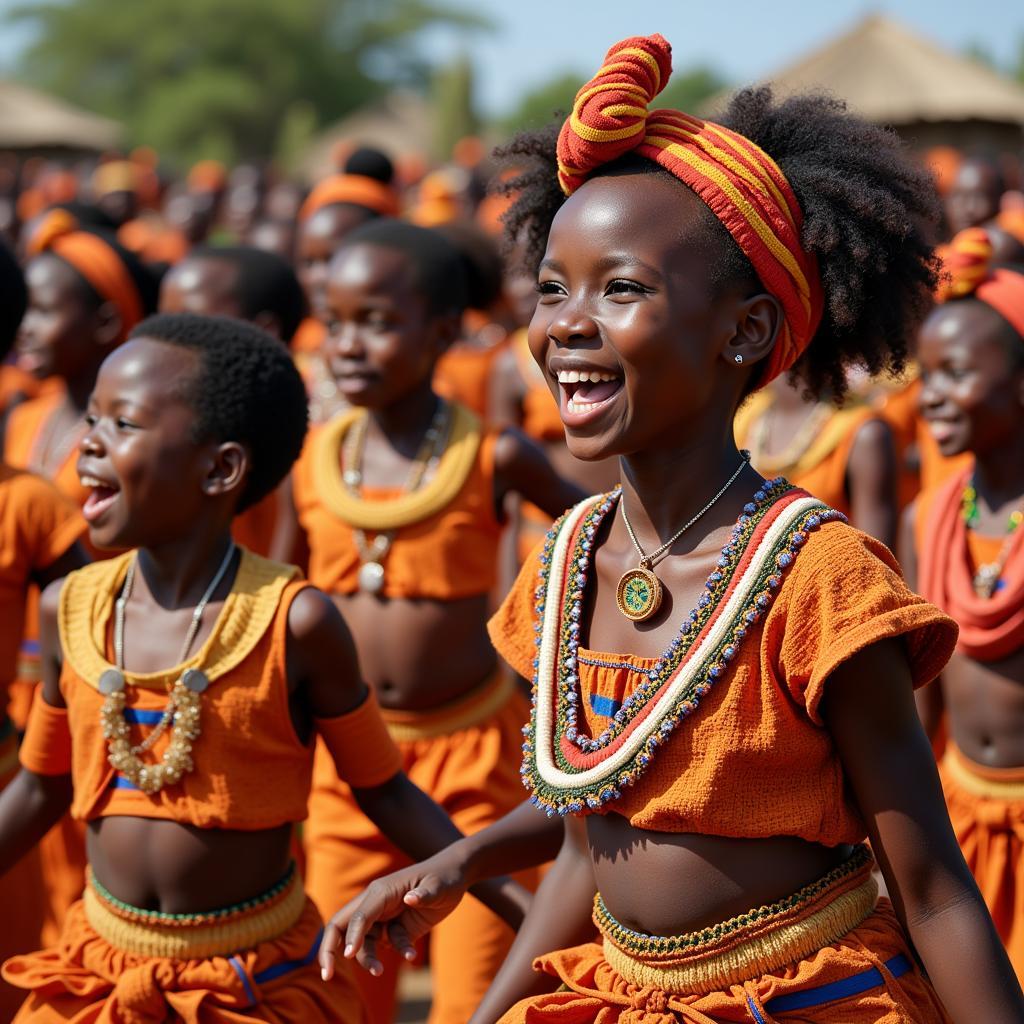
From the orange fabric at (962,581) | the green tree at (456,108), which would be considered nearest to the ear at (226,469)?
the orange fabric at (962,581)

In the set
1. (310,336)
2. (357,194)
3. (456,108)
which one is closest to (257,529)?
(357,194)

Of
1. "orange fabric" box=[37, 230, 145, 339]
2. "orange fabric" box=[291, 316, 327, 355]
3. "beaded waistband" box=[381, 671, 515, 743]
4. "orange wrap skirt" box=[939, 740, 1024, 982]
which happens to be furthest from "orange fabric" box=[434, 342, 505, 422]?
"orange wrap skirt" box=[939, 740, 1024, 982]

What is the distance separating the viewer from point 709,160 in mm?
2369

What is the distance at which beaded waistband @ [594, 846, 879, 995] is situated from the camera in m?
2.29

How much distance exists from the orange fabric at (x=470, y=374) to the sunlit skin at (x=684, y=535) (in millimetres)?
5706

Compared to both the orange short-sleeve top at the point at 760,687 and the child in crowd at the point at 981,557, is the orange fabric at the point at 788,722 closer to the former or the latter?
the orange short-sleeve top at the point at 760,687

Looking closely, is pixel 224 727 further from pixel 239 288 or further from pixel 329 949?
pixel 239 288

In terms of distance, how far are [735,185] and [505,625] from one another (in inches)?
34.0

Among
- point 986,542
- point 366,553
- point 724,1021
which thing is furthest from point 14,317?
point 724,1021

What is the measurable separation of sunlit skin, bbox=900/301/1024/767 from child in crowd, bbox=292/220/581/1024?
1.09 m

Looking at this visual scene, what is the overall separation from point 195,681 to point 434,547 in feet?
5.05

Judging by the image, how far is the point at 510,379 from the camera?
7633 mm

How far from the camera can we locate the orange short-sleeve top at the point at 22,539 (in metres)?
→ 3.92

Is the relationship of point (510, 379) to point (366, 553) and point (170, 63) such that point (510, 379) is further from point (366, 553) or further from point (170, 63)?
point (170, 63)
